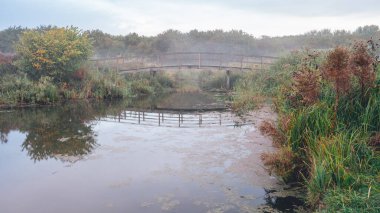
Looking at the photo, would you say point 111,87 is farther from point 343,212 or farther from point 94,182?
point 343,212

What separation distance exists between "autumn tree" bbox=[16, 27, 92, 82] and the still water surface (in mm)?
6901

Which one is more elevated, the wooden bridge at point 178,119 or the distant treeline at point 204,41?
the distant treeline at point 204,41

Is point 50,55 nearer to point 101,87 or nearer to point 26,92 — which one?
point 101,87

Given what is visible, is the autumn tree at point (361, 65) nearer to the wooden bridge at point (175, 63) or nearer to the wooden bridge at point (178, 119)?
the wooden bridge at point (178, 119)

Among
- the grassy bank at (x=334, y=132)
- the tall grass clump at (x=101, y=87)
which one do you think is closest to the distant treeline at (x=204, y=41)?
the tall grass clump at (x=101, y=87)

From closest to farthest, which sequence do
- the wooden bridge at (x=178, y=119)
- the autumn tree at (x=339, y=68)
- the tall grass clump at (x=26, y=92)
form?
1. the autumn tree at (x=339, y=68)
2. the wooden bridge at (x=178, y=119)
3. the tall grass clump at (x=26, y=92)

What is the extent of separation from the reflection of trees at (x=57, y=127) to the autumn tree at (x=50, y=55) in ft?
11.6

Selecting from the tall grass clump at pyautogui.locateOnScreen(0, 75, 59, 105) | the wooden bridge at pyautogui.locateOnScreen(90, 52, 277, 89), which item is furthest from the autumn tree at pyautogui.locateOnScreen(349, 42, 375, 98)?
the wooden bridge at pyautogui.locateOnScreen(90, 52, 277, 89)

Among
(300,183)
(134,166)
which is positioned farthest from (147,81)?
(300,183)

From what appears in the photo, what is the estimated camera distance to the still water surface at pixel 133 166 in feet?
23.0

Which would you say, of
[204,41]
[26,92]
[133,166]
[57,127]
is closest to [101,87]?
[26,92]

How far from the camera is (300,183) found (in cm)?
745

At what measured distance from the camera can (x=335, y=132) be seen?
23.7ft

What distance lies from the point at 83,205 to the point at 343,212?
4378 mm
